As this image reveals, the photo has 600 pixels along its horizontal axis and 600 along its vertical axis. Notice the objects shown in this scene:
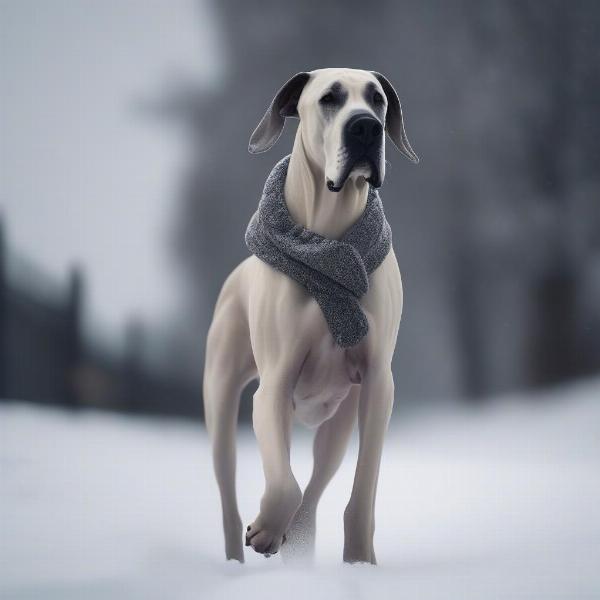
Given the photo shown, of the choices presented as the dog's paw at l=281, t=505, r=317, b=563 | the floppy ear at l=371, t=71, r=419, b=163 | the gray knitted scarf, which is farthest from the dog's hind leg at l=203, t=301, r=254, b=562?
the floppy ear at l=371, t=71, r=419, b=163

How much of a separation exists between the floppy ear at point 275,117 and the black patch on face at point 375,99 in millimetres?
203

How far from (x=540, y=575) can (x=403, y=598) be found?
1.32ft

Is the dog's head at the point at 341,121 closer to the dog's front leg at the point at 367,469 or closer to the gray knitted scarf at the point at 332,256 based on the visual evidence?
the gray knitted scarf at the point at 332,256

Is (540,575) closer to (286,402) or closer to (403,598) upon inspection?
(403,598)

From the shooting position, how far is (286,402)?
220 centimetres

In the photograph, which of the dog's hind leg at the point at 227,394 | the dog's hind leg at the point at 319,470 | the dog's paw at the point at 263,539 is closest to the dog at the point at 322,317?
the dog's paw at the point at 263,539

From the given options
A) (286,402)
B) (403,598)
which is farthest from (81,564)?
(403,598)

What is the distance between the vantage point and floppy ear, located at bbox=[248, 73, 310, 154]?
2.33 m

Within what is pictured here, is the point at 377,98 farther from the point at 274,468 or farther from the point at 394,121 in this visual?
the point at 274,468

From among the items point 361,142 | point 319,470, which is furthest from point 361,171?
point 319,470

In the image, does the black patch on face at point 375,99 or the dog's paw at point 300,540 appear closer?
the black patch on face at point 375,99

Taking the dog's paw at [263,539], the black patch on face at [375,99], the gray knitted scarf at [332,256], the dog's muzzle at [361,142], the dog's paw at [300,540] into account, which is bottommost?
the dog's paw at [300,540]

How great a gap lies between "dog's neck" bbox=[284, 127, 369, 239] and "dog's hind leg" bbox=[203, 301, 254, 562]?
1.59 feet

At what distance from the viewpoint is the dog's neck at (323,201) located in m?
2.22
